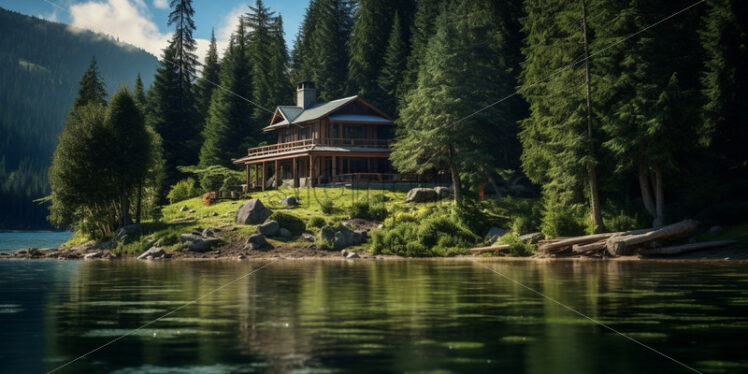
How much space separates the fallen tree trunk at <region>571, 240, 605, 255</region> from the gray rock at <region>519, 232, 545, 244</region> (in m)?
2.55

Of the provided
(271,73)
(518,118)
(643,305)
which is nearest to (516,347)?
(643,305)

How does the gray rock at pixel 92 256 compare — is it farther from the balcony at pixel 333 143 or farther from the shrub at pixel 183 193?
the shrub at pixel 183 193

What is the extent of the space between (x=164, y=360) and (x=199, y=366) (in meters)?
0.58

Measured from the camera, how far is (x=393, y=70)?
60.5m

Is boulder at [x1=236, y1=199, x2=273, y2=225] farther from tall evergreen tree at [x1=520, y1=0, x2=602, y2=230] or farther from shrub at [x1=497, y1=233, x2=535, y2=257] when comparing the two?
tall evergreen tree at [x1=520, y1=0, x2=602, y2=230]

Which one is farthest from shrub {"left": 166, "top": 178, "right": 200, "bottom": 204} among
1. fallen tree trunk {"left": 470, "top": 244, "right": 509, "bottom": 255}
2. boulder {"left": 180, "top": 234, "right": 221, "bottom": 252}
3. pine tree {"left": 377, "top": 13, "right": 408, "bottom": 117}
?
fallen tree trunk {"left": 470, "top": 244, "right": 509, "bottom": 255}

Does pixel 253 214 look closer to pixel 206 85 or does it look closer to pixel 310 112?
pixel 310 112

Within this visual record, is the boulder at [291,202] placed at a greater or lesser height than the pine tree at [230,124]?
lesser

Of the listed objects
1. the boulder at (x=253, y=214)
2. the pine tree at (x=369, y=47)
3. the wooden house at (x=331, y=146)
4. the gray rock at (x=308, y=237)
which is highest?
the pine tree at (x=369, y=47)

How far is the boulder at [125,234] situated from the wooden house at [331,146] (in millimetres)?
16146

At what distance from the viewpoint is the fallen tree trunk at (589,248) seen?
2542 cm

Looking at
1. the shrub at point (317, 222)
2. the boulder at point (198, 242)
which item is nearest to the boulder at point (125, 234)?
the boulder at point (198, 242)

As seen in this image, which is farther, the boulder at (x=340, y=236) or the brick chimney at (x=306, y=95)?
the brick chimney at (x=306, y=95)

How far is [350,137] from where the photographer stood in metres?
55.5
